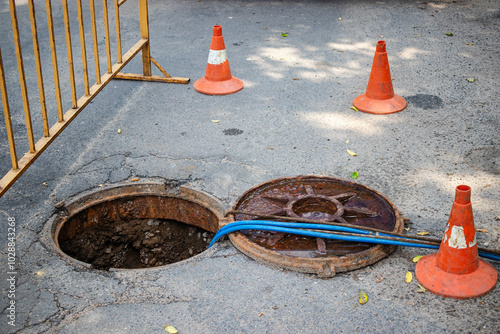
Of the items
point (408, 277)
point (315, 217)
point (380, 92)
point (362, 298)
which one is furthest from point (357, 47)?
point (362, 298)

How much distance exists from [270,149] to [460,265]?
188 cm

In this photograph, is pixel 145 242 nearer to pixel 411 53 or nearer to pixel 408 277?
pixel 408 277

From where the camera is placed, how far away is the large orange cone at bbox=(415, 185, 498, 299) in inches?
100

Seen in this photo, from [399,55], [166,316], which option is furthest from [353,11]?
[166,316]

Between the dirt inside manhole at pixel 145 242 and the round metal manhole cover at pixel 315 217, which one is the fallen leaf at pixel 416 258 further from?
the dirt inside manhole at pixel 145 242

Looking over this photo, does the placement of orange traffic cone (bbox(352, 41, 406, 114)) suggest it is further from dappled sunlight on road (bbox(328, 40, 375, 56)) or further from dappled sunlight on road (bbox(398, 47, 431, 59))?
dappled sunlight on road (bbox(328, 40, 375, 56))

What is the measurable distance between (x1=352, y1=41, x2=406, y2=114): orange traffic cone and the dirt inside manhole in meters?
2.07

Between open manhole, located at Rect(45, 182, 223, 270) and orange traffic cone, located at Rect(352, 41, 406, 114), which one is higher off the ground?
orange traffic cone, located at Rect(352, 41, 406, 114)

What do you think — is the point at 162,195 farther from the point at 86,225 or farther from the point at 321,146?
the point at 321,146

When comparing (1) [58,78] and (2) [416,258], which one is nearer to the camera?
(2) [416,258]

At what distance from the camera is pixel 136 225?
3.77 metres

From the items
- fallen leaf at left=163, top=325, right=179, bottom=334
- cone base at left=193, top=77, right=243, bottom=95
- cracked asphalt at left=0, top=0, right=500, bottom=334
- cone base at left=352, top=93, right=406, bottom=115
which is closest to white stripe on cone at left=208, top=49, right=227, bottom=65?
cone base at left=193, top=77, right=243, bottom=95

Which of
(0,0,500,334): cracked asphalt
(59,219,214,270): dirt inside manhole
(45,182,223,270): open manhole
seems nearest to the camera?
(0,0,500,334): cracked asphalt

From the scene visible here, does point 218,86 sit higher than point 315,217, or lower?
higher
